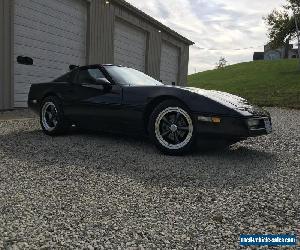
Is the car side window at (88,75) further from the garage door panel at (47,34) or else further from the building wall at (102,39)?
the garage door panel at (47,34)

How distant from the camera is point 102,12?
12.0 meters

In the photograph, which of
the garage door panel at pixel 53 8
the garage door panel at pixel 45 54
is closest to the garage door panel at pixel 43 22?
the garage door panel at pixel 53 8

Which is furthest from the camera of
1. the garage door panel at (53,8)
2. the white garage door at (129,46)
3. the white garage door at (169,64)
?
the white garage door at (169,64)

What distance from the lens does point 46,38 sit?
32.0 ft

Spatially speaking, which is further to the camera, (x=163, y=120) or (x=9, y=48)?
(x=9, y=48)

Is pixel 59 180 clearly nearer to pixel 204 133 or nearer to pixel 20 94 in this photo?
pixel 204 133

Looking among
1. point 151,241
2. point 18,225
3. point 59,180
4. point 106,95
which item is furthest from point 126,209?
point 106,95

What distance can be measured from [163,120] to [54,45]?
21.7ft

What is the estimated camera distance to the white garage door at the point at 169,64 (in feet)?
57.1

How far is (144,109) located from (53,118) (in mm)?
1753

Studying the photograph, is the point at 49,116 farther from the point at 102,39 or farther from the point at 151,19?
the point at 151,19

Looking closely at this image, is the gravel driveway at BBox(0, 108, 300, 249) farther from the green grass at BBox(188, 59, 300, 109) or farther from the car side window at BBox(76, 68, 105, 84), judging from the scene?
the green grass at BBox(188, 59, 300, 109)

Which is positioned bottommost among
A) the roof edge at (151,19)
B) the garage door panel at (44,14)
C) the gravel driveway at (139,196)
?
the gravel driveway at (139,196)

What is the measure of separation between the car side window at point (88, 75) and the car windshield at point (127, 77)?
0.15 metres
